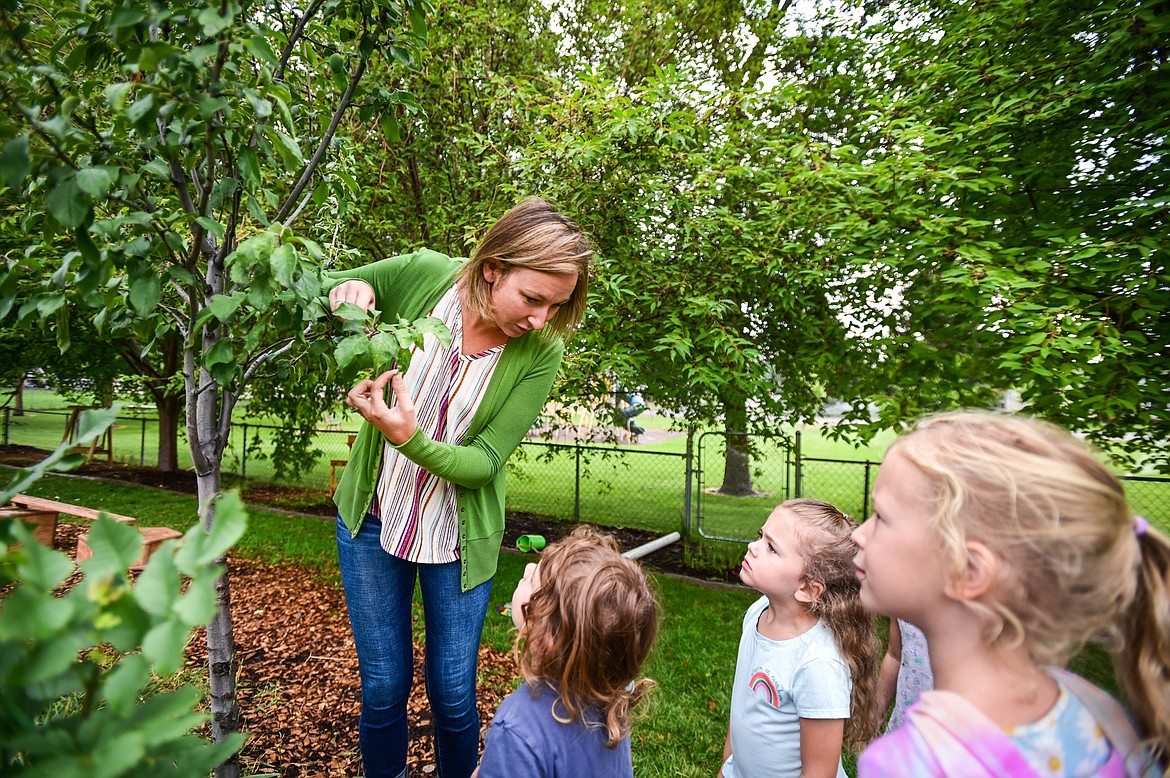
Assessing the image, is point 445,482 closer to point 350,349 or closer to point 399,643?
point 399,643

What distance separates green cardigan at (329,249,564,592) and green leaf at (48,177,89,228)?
0.85 m

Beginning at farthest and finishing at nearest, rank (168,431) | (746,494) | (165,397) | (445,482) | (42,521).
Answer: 1. (746,494)
2. (168,431)
3. (165,397)
4. (42,521)
5. (445,482)

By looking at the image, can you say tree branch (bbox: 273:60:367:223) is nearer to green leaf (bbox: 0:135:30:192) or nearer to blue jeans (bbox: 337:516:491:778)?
green leaf (bbox: 0:135:30:192)

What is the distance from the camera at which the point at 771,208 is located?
156 inches

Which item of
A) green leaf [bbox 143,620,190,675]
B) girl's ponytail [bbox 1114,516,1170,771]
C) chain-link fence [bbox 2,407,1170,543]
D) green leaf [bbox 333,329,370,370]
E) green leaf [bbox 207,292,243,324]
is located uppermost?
green leaf [bbox 207,292,243,324]

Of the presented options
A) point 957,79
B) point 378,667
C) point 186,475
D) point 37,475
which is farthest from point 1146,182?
point 186,475

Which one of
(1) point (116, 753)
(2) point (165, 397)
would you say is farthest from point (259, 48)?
(2) point (165, 397)

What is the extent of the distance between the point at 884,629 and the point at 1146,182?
3031 mm

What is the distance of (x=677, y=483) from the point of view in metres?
8.62

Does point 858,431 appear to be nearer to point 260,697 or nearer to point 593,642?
point 593,642

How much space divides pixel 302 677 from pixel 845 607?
3.02 metres

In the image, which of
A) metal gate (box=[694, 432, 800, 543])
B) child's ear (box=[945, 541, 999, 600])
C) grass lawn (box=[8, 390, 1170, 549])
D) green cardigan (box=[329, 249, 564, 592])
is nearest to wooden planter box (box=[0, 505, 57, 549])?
grass lawn (box=[8, 390, 1170, 549])

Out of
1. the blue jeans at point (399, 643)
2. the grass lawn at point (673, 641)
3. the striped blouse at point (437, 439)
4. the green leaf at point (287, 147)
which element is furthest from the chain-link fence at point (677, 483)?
the green leaf at point (287, 147)

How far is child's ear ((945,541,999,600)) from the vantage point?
0.95m
